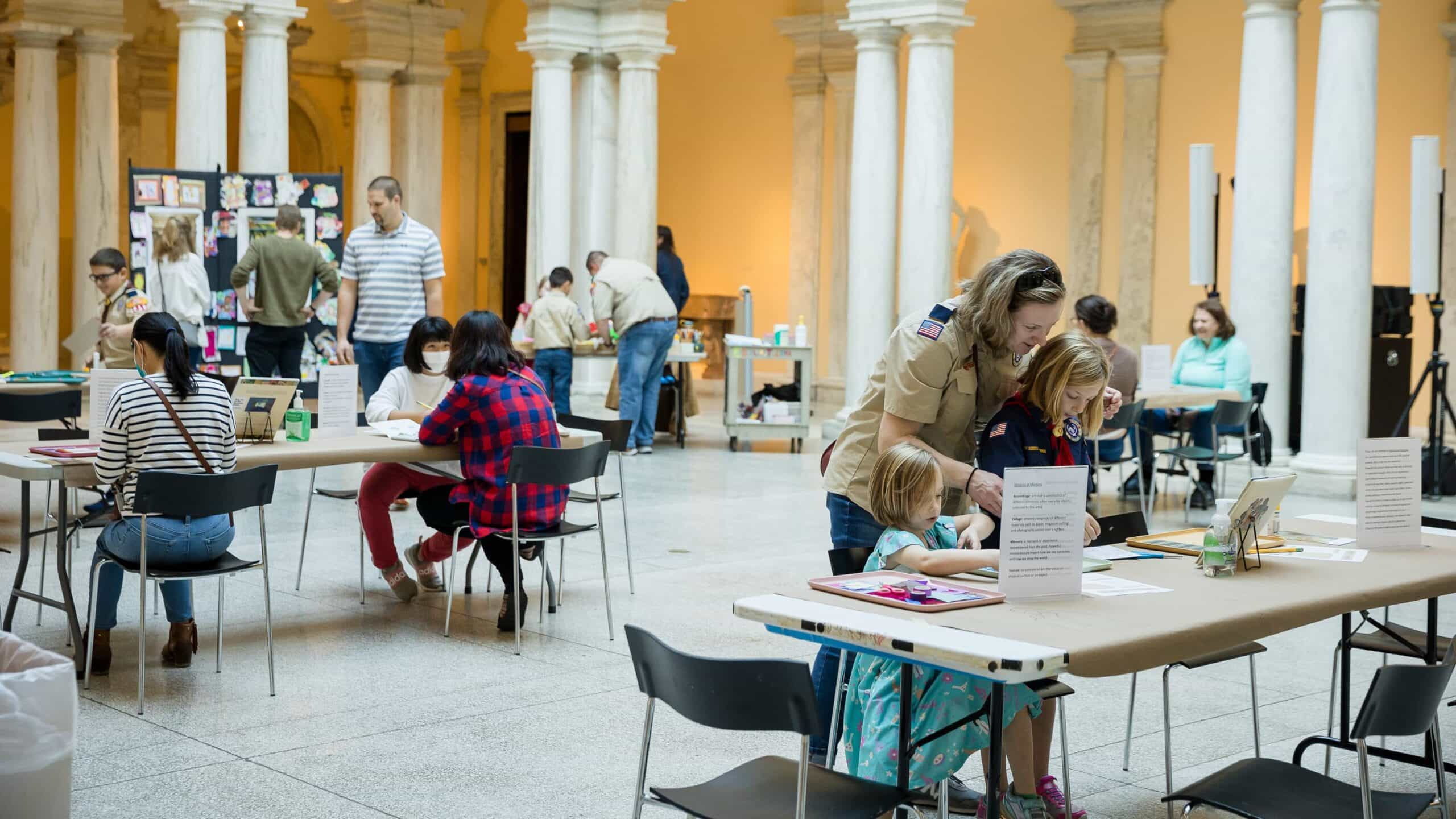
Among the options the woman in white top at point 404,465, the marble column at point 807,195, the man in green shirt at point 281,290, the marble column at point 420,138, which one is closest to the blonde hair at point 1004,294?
the woman in white top at point 404,465

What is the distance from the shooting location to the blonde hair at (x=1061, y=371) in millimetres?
4098

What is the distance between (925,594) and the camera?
342cm

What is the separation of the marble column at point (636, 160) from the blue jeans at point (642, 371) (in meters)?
2.12

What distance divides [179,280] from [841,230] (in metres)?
8.40

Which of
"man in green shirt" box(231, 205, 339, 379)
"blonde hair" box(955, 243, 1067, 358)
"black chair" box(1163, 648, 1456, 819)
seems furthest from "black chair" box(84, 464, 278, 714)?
"man in green shirt" box(231, 205, 339, 379)

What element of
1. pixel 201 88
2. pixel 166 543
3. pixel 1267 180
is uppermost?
pixel 201 88

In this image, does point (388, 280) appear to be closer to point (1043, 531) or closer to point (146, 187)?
point (146, 187)

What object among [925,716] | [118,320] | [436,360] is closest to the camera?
[925,716]

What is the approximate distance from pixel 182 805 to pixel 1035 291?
8.47 feet

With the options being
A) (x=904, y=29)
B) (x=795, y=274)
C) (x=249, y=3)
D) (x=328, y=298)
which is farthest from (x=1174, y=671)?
(x=795, y=274)

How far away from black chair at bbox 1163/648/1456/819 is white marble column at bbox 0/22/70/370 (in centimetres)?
1407

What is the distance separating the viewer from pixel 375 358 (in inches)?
358

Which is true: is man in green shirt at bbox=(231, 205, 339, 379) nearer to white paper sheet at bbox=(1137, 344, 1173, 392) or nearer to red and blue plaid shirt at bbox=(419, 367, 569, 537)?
red and blue plaid shirt at bbox=(419, 367, 569, 537)

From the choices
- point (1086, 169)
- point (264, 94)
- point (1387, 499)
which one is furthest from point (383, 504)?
point (1086, 169)
